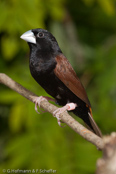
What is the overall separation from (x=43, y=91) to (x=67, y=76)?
Answer: 0.95m

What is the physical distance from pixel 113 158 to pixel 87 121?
5.81ft

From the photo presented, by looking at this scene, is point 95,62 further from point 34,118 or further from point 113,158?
point 113,158

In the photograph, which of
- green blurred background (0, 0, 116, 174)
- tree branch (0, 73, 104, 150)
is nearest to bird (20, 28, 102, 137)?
tree branch (0, 73, 104, 150)

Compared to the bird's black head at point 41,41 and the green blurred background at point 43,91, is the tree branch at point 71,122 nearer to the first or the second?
the bird's black head at point 41,41

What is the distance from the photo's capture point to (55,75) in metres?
2.84

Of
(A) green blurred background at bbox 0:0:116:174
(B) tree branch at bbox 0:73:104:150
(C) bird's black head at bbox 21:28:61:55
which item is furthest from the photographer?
(A) green blurred background at bbox 0:0:116:174

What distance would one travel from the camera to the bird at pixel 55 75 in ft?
9.26

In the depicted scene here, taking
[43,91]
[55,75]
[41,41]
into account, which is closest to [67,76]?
[55,75]

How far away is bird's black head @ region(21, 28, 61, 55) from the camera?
2940mm

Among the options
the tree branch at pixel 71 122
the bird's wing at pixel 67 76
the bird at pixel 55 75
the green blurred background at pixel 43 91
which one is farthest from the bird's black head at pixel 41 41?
the green blurred background at pixel 43 91

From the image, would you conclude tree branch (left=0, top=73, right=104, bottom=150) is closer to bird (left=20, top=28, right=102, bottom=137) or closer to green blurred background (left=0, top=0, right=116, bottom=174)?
bird (left=20, top=28, right=102, bottom=137)

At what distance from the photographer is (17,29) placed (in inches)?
146

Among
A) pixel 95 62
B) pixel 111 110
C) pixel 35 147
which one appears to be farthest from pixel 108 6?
pixel 35 147

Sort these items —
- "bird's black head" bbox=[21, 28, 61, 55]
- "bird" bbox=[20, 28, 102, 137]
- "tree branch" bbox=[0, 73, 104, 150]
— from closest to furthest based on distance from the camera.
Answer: "tree branch" bbox=[0, 73, 104, 150] → "bird" bbox=[20, 28, 102, 137] → "bird's black head" bbox=[21, 28, 61, 55]
